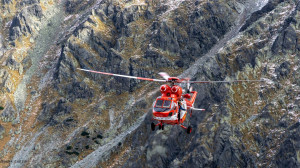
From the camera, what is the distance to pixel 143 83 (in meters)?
118

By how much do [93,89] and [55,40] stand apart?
44.2m

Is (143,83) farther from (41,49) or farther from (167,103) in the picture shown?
(167,103)

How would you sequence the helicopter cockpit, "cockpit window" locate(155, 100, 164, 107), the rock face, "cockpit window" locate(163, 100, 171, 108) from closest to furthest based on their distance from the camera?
1. the helicopter cockpit
2. "cockpit window" locate(163, 100, 171, 108)
3. "cockpit window" locate(155, 100, 164, 107)
4. the rock face

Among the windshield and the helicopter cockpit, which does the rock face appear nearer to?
the helicopter cockpit

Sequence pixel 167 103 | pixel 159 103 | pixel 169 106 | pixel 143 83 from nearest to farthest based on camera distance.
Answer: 1. pixel 169 106
2. pixel 167 103
3. pixel 159 103
4. pixel 143 83

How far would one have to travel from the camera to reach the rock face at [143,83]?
75750mm

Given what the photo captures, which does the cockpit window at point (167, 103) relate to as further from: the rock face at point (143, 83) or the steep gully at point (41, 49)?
the steep gully at point (41, 49)

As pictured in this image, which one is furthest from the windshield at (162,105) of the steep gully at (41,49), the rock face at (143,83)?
the steep gully at (41,49)

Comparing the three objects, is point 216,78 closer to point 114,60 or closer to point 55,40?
point 114,60

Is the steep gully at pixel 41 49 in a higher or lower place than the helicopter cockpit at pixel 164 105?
lower

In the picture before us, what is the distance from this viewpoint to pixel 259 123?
2965 inches

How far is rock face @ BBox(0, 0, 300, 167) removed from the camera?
75750 millimetres

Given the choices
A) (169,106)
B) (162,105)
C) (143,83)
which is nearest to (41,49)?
(143,83)

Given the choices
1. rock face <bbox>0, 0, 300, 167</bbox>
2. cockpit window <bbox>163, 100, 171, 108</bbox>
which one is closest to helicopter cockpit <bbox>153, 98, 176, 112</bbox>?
cockpit window <bbox>163, 100, 171, 108</bbox>
